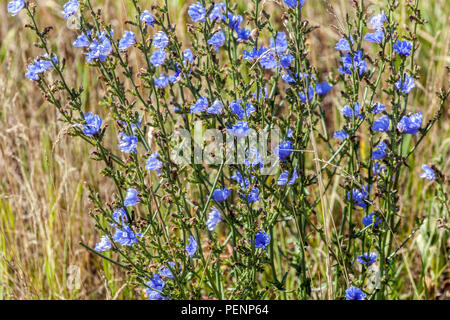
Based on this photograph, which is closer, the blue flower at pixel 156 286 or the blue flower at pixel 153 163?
the blue flower at pixel 153 163

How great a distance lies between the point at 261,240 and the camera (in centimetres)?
205

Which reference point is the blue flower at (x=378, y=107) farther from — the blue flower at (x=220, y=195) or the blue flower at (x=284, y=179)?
the blue flower at (x=220, y=195)

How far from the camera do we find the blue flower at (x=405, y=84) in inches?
→ 81.7

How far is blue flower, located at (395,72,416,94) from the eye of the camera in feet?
6.81

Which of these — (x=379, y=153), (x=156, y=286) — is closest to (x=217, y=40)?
(x=379, y=153)

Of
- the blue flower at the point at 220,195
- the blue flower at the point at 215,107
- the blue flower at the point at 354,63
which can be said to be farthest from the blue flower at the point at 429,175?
the blue flower at the point at 215,107

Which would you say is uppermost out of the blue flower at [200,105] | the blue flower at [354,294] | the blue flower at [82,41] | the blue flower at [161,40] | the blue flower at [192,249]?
the blue flower at [82,41]

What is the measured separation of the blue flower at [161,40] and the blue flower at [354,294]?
45.8 inches

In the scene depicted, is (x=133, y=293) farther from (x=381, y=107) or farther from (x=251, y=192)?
(x=381, y=107)

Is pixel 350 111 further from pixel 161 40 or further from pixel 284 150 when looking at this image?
pixel 161 40

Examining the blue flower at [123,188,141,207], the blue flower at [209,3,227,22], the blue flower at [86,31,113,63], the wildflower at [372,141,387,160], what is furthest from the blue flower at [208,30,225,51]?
the wildflower at [372,141,387,160]

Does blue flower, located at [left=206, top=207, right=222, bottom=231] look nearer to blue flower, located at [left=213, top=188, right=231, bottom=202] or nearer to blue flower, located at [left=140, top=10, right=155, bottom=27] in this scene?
blue flower, located at [left=213, top=188, right=231, bottom=202]

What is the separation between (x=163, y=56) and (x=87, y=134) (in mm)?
490

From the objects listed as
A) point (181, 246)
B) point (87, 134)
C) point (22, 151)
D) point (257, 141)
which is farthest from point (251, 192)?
point (22, 151)
